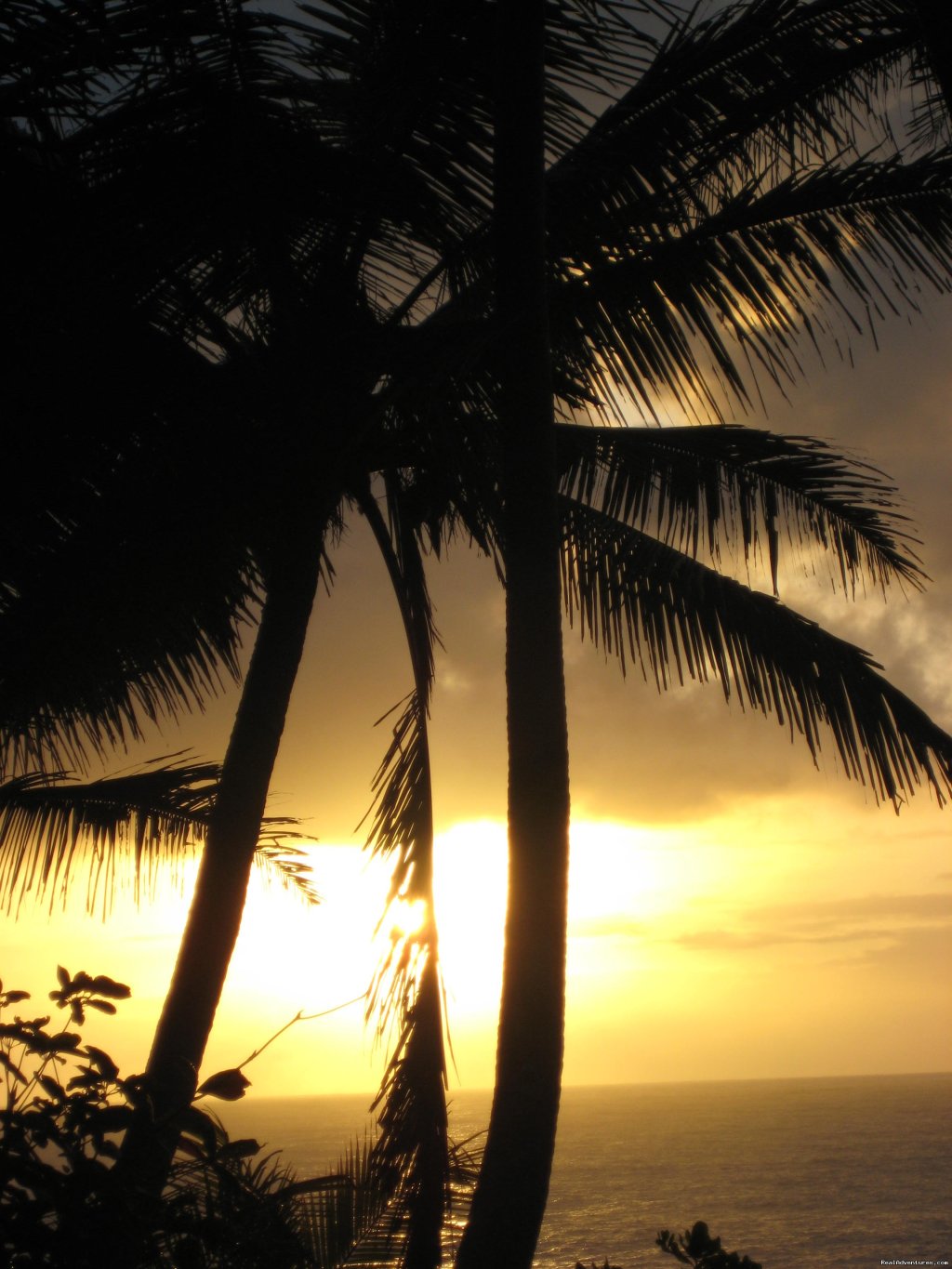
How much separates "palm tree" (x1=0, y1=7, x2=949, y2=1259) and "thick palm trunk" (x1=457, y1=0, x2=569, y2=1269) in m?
0.29

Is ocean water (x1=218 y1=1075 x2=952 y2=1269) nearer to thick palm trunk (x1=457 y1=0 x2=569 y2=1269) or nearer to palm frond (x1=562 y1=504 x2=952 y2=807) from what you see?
palm frond (x1=562 y1=504 x2=952 y2=807)

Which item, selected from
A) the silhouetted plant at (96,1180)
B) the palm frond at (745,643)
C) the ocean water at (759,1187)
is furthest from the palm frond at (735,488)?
the ocean water at (759,1187)

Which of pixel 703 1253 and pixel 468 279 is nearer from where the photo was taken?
pixel 703 1253

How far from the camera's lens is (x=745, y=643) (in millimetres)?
5352

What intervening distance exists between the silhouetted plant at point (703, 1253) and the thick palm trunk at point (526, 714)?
2.67 ft

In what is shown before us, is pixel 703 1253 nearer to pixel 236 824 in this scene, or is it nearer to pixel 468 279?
pixel 236 824

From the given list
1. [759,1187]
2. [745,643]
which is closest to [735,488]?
[745,643]

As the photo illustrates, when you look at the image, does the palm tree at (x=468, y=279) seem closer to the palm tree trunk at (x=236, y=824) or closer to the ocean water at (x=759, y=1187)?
the palm tree trunk at (x=236, y=824)

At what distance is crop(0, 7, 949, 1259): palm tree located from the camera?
4.43 m

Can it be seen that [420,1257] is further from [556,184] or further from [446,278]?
[556,184]

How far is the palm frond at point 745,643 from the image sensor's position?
4.86m

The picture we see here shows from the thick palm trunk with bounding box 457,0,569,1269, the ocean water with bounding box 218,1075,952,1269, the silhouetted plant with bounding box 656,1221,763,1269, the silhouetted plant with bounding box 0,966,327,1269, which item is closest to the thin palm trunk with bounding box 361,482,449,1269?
the silhouetted plant with bounding box 656,1221,763,1269

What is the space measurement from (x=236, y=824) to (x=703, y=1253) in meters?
2.57

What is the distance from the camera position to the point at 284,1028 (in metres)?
2.82
